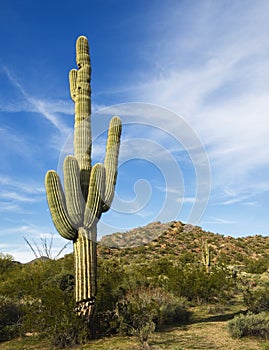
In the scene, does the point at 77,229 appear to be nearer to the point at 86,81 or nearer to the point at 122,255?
the point at 86,81

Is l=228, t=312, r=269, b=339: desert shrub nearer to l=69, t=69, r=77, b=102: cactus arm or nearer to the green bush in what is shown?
the green bush

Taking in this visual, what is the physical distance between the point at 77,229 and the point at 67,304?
1584 millimetres

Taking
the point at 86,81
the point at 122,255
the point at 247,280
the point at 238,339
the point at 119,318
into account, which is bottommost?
the point at 238,339

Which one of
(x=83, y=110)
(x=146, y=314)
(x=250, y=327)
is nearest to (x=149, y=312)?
(x=146, y=314)

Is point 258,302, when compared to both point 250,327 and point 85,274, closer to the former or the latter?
point 250,327

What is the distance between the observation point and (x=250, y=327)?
7.66 m

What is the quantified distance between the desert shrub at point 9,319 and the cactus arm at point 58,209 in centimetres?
308

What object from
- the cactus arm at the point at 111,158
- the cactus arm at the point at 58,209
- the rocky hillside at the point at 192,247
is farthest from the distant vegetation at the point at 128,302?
the rocky hillside at the point at 192,247

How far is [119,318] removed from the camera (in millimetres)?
8016

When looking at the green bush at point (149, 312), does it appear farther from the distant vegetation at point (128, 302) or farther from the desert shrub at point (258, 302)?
the desert shrub at point (258, 302)

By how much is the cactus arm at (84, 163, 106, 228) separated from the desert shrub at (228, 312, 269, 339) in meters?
3.68

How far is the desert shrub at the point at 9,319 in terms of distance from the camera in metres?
8.57

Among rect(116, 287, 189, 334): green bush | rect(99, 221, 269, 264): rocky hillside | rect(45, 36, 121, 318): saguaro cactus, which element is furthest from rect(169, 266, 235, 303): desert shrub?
rect(99, 221, 269, 264): rocky hillside

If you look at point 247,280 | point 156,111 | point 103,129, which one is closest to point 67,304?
point 103,129
